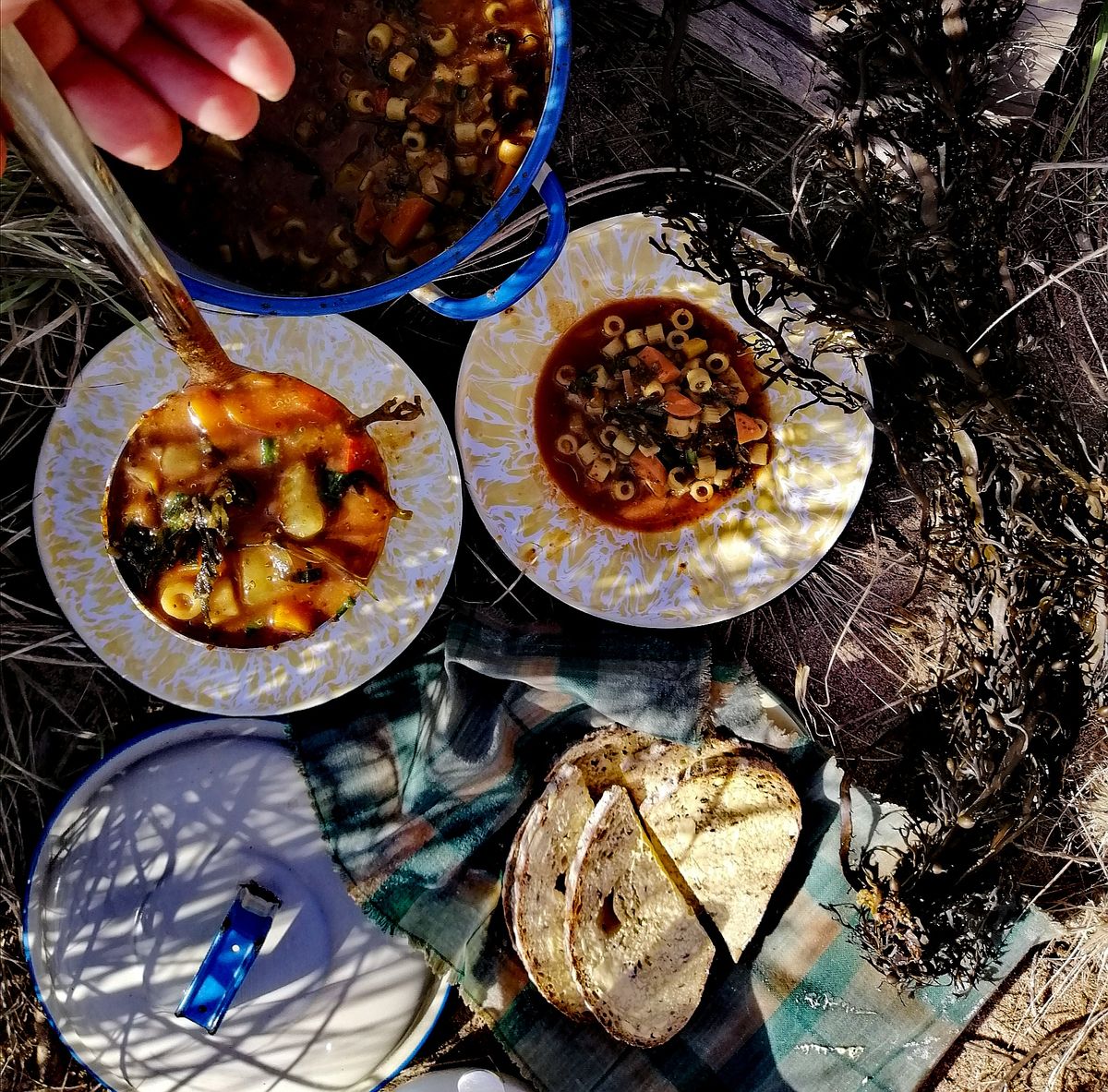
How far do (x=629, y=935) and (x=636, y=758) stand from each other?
1.75ft

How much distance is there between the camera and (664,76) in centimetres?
260

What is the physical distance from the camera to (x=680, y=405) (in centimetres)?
273

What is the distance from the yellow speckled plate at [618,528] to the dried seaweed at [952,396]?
149mm

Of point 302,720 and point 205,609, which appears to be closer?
point 205,609

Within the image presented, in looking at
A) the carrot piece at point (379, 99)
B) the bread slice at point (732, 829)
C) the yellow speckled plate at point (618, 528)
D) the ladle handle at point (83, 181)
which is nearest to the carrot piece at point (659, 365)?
the yellow speckled plate at point (618, 528)

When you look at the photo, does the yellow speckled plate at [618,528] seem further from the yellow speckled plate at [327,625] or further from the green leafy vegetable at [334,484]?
the green leafy vegetable at [334,484]

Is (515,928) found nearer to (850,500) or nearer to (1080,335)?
(850,500)

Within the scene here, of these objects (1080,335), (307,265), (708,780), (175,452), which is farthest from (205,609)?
(1080,335)

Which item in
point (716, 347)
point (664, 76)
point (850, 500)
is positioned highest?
point (664, 76)

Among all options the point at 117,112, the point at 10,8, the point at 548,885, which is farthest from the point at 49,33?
the point at 548,885

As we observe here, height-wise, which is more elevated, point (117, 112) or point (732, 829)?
point (117, 112)

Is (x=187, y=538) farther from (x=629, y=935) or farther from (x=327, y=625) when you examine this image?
(x=629, y=935)

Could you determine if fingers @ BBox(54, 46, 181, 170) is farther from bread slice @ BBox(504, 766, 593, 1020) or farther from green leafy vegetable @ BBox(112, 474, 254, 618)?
bread slice @ BBox(504, 766, 593, 1020)

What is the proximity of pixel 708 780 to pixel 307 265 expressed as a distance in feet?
6.14
